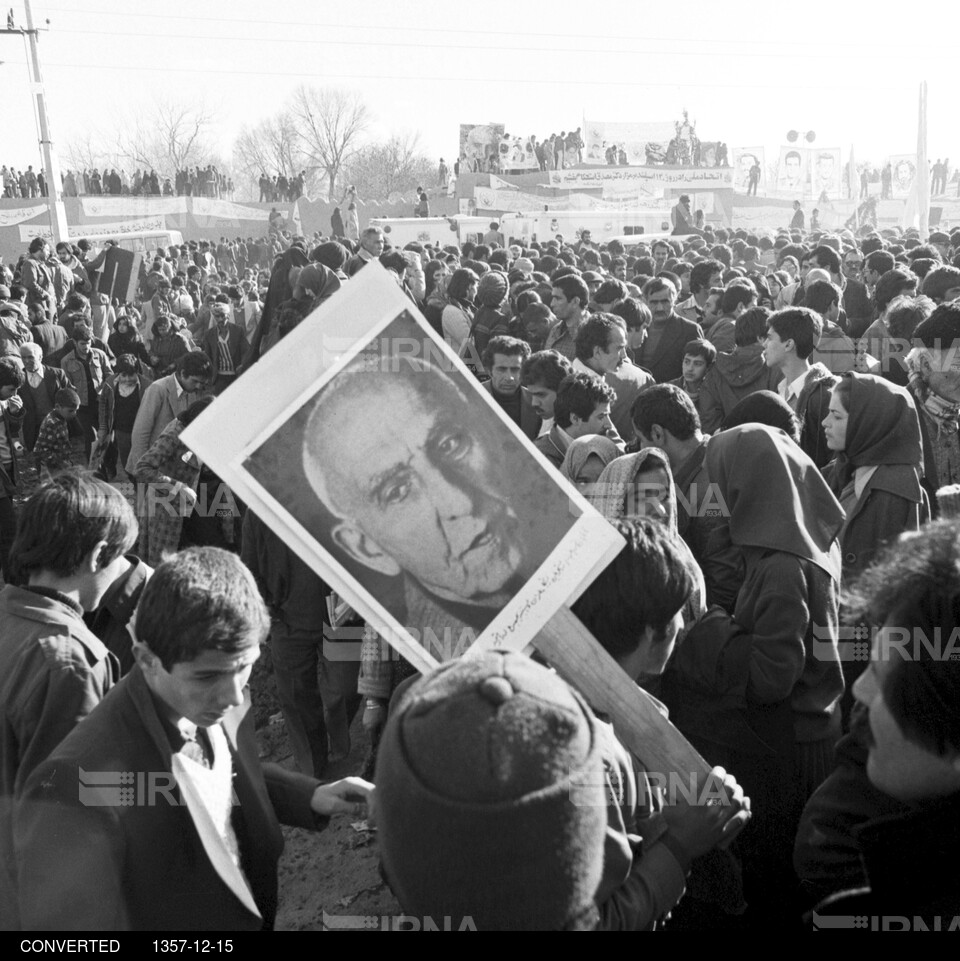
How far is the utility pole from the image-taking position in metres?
22.7

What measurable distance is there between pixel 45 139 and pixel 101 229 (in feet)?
12.7

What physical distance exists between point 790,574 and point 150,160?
68.5 m

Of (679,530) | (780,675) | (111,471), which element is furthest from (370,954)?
(111,471)

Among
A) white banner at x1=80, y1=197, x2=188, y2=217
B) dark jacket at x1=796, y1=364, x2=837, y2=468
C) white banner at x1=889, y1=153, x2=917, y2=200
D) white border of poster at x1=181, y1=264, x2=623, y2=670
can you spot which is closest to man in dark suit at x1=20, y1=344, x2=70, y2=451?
dark jacket at x1=796, y1=364, x2=837, y2=468

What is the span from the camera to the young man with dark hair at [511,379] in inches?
206

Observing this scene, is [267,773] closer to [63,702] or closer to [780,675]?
[63,702]

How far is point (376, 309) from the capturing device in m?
1.56

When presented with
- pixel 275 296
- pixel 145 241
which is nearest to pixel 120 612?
pixel 275 296

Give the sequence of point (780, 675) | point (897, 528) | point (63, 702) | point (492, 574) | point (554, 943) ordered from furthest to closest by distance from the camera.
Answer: point (897, 528) < point (780, 675) < point (63, 702) < point (492, 574) < point (554, 943)

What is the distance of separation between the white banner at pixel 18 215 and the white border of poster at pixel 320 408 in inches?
1001

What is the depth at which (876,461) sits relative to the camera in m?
3.86

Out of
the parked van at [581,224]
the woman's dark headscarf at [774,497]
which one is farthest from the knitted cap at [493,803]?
the parked van at [581,224]

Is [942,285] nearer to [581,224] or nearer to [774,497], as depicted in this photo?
[774,497]

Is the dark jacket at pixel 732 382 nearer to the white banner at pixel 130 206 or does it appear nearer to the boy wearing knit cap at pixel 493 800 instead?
the boy wearing knit cap at pixel 493 800
